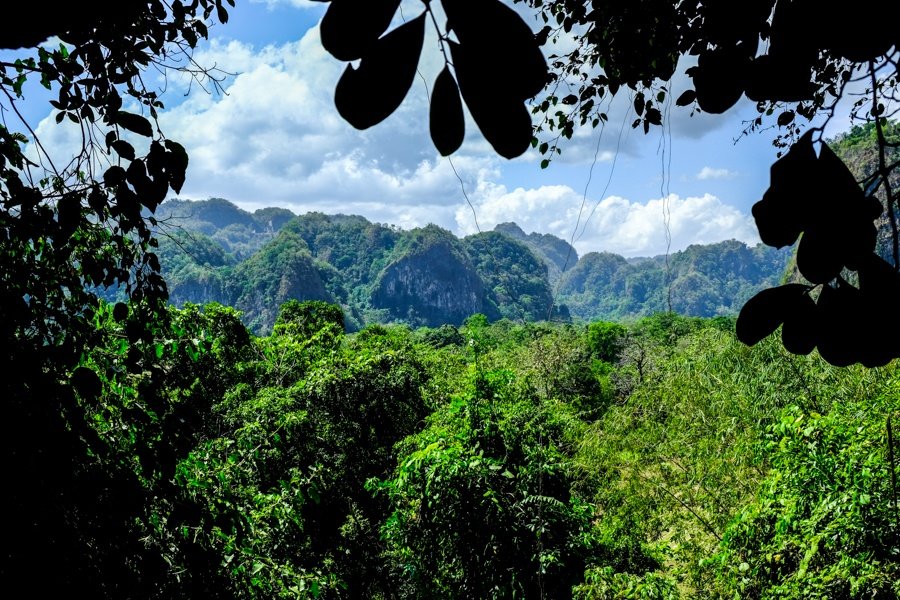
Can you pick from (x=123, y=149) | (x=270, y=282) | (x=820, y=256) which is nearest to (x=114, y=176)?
(x=123, y=149)

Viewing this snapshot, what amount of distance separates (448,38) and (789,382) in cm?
907

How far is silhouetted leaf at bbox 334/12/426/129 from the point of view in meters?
0.44

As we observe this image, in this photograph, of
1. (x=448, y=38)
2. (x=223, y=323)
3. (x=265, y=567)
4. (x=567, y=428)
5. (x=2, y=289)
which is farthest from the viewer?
(x=223, y=323)

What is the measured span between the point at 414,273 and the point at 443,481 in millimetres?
97363

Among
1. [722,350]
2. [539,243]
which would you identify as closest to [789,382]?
[722,350]

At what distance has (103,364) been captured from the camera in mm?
1823

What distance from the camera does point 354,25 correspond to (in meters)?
0.44

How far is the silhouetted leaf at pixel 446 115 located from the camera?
0.45 m

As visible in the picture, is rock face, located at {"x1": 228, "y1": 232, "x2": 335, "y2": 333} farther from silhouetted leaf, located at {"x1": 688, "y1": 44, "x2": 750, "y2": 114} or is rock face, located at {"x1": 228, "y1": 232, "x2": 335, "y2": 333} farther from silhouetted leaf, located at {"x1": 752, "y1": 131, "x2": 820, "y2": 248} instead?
silhouetted leaf, located at {"x1": 752, "y1": 131, "x2": 820, "y2": 248}

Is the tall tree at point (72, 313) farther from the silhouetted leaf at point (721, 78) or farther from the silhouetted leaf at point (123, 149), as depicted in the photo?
the silhouetted leaf at point (721, 78)

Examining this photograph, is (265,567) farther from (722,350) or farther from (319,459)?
(722,350)

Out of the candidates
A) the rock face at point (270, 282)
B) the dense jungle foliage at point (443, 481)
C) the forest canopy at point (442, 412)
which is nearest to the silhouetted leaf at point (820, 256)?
the forest canopy at point (442, 412)

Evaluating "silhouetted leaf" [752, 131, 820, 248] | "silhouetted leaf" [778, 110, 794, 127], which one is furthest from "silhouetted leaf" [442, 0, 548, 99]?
"silhouetted leaf" [778, 110, 794, 127]

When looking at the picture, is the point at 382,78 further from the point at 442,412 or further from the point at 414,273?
the point at 414,273
